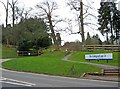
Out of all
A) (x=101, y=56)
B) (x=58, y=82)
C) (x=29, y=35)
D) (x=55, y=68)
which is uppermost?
(x=29, y=35)

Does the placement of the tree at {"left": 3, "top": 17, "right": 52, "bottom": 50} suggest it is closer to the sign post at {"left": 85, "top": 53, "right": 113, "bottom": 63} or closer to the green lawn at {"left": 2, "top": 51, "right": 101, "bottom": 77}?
the green lawn at {"left": 2, "top": 51, "right": 101, "bottom": 77}

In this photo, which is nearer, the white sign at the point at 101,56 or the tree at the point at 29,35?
the white sign at the point at 101,56

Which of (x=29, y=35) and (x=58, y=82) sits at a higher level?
(x=29, y=35)

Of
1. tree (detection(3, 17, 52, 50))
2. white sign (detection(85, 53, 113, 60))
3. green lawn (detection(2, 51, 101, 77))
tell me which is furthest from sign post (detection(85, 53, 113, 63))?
tree (detection(3, 17, 52, 50))

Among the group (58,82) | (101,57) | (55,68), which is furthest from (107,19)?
(58,82)

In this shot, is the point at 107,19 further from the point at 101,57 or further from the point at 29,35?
the point at 101,57

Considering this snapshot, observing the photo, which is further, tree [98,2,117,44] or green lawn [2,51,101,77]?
tree [98,2,117,44]

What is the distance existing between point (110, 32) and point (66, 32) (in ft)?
85.5

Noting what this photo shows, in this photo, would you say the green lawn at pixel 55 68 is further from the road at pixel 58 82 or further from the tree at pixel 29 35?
the tree at pixel 29 35

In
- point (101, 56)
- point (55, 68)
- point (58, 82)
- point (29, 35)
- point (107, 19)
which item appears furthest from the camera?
point (107, 19)

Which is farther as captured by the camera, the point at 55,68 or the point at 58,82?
the point at 55,68

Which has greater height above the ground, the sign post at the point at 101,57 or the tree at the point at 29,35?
the tree at the point at 29,35

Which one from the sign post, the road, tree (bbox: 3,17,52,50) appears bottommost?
the road

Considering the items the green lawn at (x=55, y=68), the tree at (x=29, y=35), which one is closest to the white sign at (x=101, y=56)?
the green lawn at (x=55, y=68)
